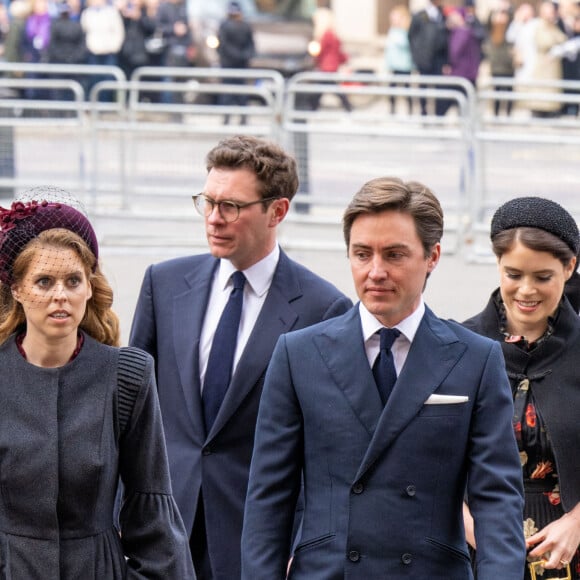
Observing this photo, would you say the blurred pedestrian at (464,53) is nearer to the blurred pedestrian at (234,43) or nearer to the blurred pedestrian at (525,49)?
the blurred pedestrian at (525,49)

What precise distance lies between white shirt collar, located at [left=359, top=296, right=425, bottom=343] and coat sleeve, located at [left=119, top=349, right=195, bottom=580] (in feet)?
1.94

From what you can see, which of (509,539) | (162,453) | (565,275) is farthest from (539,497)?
(162,453)

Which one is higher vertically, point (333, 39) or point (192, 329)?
point (333, 39)

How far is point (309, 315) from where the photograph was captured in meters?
5.19

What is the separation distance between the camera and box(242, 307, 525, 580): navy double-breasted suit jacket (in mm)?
3773

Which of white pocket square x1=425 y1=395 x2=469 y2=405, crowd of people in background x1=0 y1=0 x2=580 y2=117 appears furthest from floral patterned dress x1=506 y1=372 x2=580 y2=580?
crowd of people in background x1=0 y1=0 x2=580 y2=117

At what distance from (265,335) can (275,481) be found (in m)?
1.29

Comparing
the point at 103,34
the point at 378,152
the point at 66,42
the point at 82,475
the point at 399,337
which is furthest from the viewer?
the point at 103,34

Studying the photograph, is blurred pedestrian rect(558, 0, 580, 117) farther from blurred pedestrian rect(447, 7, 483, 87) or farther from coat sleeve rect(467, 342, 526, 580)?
coat sleeve rect(467, 342, 526, 580)

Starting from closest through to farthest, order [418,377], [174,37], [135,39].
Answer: [418,377]
[135,39]
[174,37]

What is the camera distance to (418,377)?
3848 millimetres

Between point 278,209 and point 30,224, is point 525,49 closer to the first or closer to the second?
point 278,209

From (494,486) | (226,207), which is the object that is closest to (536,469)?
(494,486)

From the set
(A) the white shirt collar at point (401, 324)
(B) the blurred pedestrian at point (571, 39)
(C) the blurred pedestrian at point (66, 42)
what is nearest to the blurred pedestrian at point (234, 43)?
(C) the blurred pedestrian at point (66, 42)
